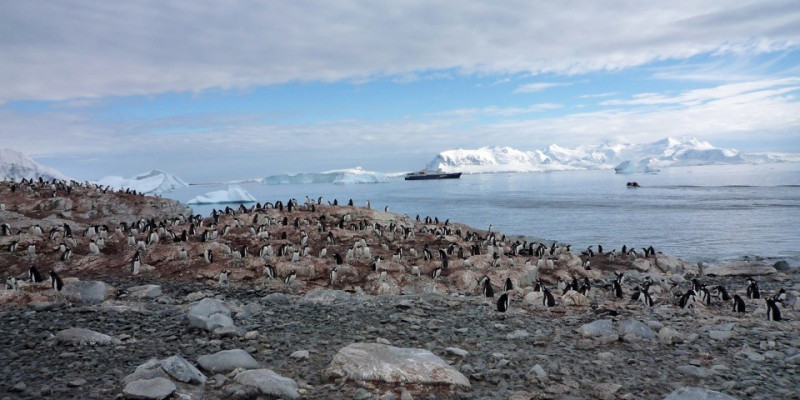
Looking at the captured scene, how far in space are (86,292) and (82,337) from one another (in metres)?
3.94

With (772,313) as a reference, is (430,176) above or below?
above

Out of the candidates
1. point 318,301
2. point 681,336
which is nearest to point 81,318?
point 318,301

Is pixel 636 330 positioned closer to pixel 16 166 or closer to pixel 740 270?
pixel 740 270

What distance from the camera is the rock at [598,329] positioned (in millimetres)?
8070

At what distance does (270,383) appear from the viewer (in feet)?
18.1

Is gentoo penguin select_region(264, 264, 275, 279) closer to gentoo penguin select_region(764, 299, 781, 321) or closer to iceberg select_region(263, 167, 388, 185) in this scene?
gentoo penguin select_region(764, 299, 781, 321)

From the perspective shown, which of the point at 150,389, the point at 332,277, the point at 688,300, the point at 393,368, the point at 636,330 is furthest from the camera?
the point at 332,277

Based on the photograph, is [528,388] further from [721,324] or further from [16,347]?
[16,347]

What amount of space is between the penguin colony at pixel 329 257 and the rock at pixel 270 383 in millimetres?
Result: 5636

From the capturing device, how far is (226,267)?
14.5 m

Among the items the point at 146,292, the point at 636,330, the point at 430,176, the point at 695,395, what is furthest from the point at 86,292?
the point at 430,176

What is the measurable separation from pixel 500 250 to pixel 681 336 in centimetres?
1046

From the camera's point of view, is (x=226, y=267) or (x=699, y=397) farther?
(x=226, y=267)

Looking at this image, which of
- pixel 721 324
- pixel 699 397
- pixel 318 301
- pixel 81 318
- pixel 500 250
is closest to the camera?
pixel 699 397
